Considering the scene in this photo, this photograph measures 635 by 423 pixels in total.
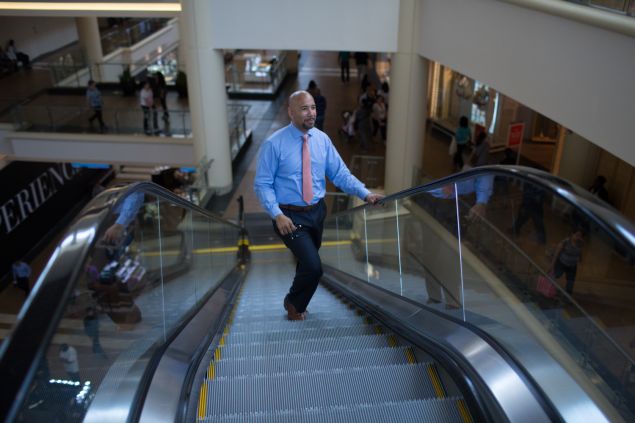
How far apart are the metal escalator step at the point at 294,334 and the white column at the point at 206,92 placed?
8149 millimetres

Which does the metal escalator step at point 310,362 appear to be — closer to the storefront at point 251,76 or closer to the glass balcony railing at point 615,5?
the glass balcony railing at point 615,5

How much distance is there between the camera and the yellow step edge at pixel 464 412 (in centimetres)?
236

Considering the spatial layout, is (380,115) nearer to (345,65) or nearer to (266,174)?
(345,65)

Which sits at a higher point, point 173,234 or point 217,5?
point 217,5

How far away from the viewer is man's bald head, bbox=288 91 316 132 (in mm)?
3771

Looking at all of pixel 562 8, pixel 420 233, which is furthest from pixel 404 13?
pixel 420 233

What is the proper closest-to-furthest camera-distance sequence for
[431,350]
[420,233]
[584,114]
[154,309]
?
[431,350]
[154,309]
[420,233]
[584,114]

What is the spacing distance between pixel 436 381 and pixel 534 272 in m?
0.72

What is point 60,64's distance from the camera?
16.7m

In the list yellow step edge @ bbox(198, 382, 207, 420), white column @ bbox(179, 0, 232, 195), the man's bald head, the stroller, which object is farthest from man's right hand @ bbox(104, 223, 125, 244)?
the stroller

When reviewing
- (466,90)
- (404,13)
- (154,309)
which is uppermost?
(404,13)

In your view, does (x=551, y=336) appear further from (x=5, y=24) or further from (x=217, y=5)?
(x=5, y=24)

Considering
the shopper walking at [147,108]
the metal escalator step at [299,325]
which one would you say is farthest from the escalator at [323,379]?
the shopper walking at [147,108]

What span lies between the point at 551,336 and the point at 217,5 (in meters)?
9.75
